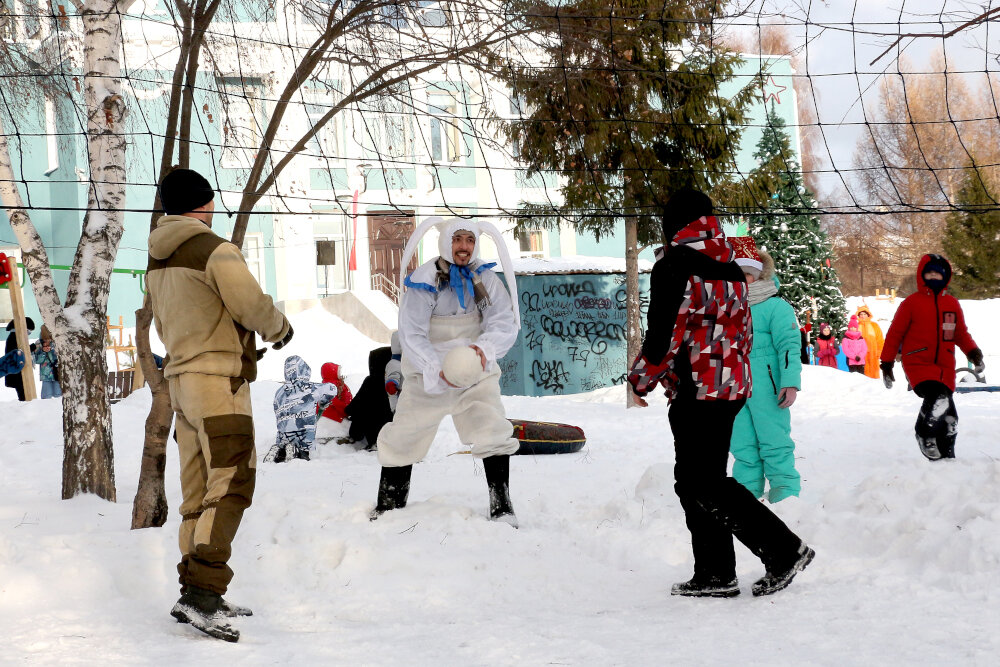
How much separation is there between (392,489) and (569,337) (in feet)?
39.0

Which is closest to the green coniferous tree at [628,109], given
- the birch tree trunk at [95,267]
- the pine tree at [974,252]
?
the birch tree trunk at [95,267]

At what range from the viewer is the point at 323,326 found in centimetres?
2311

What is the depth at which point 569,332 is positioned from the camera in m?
16.8

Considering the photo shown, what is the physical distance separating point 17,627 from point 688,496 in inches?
101

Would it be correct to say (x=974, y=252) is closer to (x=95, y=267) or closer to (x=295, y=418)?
(x=295, y=418)

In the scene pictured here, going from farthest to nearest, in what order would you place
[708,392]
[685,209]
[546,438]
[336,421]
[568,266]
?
[568,266] < [336,421] < [546,438] < [685,209] < [708,392]

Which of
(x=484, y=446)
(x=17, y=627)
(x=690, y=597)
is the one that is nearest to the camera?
(x=17, y=627)

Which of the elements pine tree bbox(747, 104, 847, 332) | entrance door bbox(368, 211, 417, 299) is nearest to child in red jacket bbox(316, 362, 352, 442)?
pine tree bbox(747, 104, 847, 332)

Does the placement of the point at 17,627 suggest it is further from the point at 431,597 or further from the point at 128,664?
the point at 431,597

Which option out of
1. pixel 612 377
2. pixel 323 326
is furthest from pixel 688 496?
pixel 323 326

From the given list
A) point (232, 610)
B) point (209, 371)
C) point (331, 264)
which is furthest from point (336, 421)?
point (331, 264)

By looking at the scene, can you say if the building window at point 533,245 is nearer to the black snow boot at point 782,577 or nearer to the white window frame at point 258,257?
the white window frame at point 258,257

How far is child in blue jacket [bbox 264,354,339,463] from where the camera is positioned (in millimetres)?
8445

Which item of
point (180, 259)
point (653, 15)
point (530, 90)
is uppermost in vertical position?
point (653, 15)
